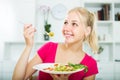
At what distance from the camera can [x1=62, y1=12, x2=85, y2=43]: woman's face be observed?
124 cm

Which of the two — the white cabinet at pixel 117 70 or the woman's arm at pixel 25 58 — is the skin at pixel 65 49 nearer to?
the woman's arm at pixel 25 58

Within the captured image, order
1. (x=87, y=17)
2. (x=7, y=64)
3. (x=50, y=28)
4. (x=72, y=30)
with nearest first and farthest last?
(x=72, y=30)
(x=87, y=17)
(x=7, y=64)
(x=50, y=28)

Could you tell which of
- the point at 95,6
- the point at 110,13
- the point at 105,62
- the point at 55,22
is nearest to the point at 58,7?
the point at 55,22

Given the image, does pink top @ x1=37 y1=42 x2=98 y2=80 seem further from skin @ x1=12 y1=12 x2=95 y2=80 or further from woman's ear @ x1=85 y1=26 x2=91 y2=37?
woman's ear @ x1=85 y1=26 x2=91 y2=37

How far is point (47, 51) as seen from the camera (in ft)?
4.33

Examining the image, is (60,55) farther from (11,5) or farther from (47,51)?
(11,5)

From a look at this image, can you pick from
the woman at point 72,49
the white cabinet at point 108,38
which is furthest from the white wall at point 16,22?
the woman at point 72,49

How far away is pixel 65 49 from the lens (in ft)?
4.51

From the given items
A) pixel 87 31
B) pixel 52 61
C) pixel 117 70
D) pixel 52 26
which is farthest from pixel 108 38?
pixel 52 61

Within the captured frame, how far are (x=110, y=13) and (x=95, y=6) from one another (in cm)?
30

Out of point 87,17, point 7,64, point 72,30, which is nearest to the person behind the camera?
point 72,30

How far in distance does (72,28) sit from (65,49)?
0.60 feet

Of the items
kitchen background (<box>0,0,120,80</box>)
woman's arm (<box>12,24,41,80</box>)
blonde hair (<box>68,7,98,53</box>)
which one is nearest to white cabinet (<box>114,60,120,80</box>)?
kitchen background (<box>0,0,120,80</box>)

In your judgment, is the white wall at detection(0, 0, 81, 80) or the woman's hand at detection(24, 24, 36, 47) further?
the white wall at detection(0, 0, 81, 80)
